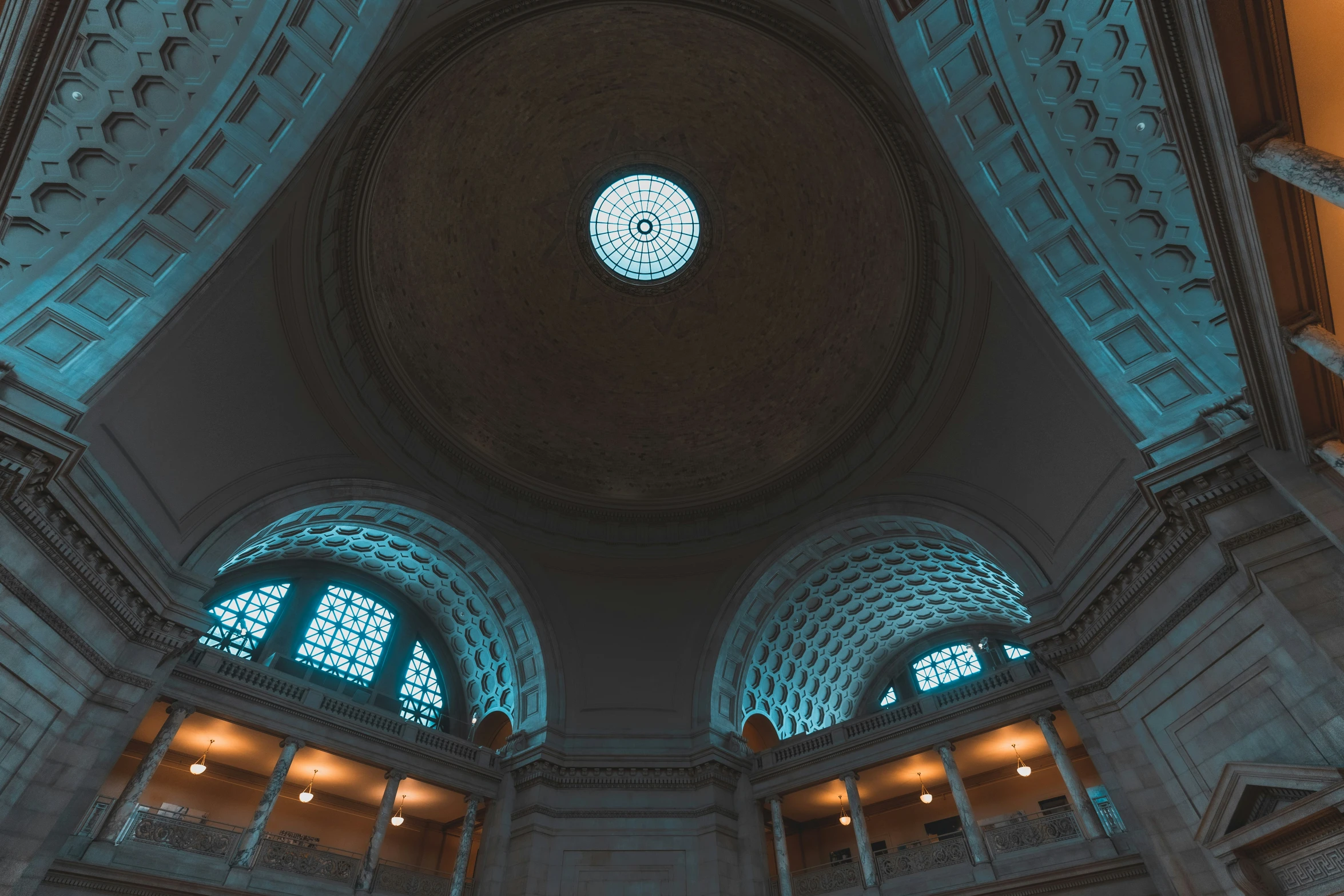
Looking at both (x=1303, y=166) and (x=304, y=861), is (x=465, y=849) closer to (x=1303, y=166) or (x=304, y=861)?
(x=304, y=861)

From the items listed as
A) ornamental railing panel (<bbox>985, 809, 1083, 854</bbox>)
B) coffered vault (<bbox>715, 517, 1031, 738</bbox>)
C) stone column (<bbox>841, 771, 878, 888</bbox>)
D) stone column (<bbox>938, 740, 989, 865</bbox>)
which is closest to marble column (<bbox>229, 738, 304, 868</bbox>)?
coffered vault (<bbox>715, 517, 1031, 738</bbox>)

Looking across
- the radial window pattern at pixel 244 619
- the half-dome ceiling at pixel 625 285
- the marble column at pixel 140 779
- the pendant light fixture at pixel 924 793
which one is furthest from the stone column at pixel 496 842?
the pendant light fixture at pixel 924 793

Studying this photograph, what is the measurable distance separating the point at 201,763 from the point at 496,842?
22.8 feet

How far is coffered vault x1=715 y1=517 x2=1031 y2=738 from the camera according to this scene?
19.4 m

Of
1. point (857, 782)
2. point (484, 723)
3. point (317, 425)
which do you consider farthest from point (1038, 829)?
point (317, 425)

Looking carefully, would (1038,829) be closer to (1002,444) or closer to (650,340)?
(1002,444)

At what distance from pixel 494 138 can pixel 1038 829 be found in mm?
21048

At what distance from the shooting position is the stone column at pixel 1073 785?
13.0 m

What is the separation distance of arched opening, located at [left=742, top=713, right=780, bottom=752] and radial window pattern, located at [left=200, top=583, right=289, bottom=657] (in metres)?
13.6

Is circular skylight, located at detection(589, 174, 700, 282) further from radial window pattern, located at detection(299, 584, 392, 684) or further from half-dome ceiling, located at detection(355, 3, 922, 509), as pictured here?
radial window pattern, located at detection(299, 584, 392, 684)

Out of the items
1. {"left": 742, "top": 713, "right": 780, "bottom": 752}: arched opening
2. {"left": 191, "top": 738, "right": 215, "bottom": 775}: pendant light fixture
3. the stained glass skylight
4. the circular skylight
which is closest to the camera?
{"left": 191, "top": 738, "right": 215, "bottom": 775}: pendant light fixture

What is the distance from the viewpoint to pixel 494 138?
64.3ft

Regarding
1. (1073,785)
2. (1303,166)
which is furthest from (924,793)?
(1303,166)

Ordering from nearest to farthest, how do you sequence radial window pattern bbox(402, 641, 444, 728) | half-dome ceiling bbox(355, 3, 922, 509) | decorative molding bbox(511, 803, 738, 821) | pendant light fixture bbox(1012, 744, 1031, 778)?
pendant light fixture bbox(1012, 744, 1031, 778)
decorative molding bbox(511, 803, 738, 821)
half-dome ceiling bbox(355, 3, 922, 509)
radial window pattern bbox(402, 641, 444, 728)
